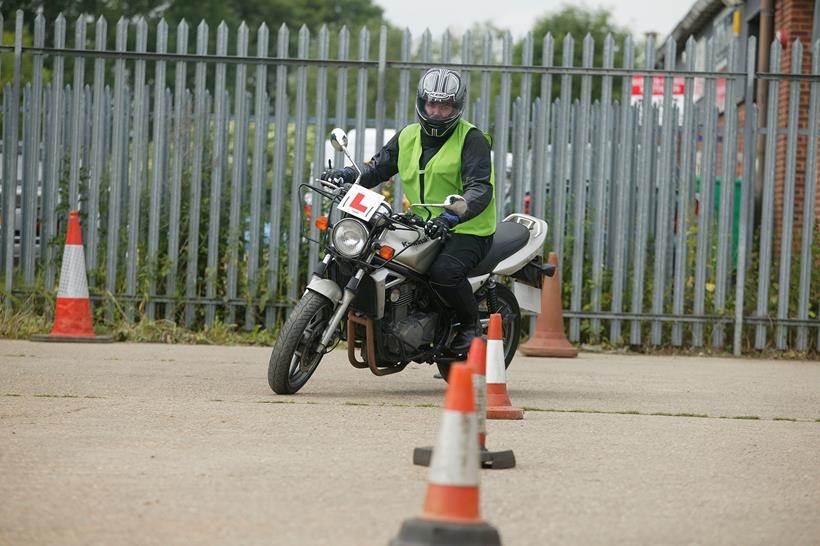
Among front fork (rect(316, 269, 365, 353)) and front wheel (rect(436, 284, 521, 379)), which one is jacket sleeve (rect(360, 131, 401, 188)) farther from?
front wheel (rect(436, 284, 521, 379))

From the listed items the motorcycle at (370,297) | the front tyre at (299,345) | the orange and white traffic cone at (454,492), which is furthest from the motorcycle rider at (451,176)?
the orange and white traffic cone at (454,492)

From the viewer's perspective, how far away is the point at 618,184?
Result: 39.0 ft

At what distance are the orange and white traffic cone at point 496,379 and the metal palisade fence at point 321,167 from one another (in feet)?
15.2

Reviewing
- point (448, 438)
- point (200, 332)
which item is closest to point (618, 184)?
point (200, 332)

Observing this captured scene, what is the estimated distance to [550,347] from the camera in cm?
1137

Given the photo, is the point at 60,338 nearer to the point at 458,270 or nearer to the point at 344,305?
the point at 344,305

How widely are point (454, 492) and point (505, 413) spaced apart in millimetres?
3148

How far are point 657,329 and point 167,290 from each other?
14.0 ft

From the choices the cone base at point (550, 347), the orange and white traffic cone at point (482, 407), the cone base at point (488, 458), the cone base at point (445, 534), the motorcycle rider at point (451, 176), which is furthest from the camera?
the cone base at point (550, 347)

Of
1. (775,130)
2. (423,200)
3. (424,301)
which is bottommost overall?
(424,301)

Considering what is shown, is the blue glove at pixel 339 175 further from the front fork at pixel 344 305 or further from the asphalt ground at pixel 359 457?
the asphalt ground at pixel 359 457

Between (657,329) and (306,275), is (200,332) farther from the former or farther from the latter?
(657,329)

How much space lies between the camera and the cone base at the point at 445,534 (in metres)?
4.09

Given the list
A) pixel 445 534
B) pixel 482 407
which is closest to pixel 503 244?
pixel 482 407
